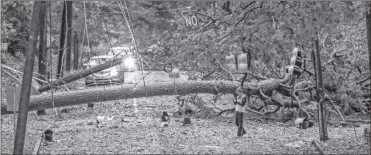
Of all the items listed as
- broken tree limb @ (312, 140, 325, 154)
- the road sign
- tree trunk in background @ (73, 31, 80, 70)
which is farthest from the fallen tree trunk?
tree trunk in background @ (73, 31, 80, 70)

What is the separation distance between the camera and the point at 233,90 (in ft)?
45.6

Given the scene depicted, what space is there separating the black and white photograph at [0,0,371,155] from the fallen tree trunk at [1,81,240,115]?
0.03m

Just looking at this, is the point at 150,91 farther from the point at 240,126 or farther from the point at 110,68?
the point at 110,68

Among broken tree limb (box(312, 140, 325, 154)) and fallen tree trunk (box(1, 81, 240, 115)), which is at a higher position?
fallen tree trunk (box(1, 81, 240, 115))

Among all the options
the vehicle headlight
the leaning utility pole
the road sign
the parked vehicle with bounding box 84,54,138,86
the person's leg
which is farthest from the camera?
the vehicle headlight

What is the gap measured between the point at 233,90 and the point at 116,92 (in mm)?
3077

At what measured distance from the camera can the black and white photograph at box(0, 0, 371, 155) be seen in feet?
34.8

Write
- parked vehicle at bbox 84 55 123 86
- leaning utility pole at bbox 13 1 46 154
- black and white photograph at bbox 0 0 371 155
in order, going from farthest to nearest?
1. parked vehicle at bbox 84 55 123 86
2. black and white photograph at bbox 0 0 371 155
3. leaning utility pole at bbox 13 1 46 154

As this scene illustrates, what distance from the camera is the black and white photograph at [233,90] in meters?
10.6

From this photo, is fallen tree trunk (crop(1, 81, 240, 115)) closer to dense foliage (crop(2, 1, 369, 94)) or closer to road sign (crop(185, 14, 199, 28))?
dense foliage (crop(2, 1, 369, 94))

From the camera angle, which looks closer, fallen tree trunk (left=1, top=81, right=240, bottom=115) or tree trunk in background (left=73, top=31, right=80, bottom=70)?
fallen tree trunk (left=1, top=81, right=240, bottom=115)

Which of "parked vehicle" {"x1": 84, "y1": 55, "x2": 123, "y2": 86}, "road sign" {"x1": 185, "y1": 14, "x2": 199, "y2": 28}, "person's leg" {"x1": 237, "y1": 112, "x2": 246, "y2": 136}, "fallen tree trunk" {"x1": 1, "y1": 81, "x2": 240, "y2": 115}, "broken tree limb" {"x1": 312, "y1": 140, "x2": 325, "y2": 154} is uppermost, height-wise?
"road sign" {"x1": 185, "y1": 14, "x2": 199, "y2": 28}

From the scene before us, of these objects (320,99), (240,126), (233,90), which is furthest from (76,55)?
(320,99)

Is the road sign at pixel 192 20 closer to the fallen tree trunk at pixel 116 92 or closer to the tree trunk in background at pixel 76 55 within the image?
the fallen tree trunk at pixel 116 92
